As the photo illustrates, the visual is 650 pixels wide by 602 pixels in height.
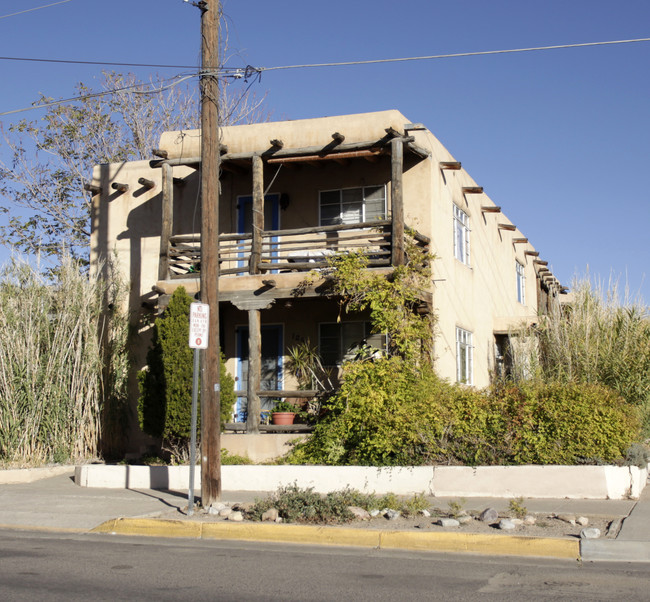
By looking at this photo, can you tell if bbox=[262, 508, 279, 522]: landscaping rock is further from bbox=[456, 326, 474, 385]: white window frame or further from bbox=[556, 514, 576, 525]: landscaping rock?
bbox=[456, 326, 474, 385]: white window frame

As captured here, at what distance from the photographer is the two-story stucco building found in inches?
619

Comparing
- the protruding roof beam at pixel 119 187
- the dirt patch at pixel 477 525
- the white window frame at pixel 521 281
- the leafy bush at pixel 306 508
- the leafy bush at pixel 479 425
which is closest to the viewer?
the dirt patch at pixel 477 525

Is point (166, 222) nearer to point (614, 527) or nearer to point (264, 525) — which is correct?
point (264, 525)

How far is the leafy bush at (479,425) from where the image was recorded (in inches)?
462

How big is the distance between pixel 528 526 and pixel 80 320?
971 centimetres

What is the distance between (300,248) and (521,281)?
12.1 meters

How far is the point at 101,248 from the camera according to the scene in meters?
19.0

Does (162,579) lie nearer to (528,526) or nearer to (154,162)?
(528,526)

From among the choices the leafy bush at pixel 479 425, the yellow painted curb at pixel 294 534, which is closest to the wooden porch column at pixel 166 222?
the leafy bush at pixel 479 425

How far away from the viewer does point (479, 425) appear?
12.2 meters

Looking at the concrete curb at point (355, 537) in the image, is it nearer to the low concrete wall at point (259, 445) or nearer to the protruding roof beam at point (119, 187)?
the low concrete wall at point (259, 445)

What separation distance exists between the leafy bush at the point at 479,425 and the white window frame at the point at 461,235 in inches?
216

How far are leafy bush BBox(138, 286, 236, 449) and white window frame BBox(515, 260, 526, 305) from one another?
41.9ft

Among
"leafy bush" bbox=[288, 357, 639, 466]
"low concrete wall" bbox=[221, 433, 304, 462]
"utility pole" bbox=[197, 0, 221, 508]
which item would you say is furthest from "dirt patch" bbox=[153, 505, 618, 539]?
"low concrete wall" bbox=[221, 433, 304, 462]
